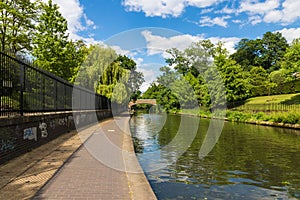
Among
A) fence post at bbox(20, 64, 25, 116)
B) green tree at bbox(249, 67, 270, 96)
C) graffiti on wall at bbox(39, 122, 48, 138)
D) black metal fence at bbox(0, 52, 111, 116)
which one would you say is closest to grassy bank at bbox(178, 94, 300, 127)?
green tree at bbox(249, 67, 270, 96)

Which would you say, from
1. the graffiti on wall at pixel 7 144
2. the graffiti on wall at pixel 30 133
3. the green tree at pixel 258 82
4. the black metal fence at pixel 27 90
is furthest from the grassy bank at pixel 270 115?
the graffiti on wall at pixel 7 144

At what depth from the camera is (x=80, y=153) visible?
8.70 m

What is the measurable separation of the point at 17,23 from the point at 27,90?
78.3 feet

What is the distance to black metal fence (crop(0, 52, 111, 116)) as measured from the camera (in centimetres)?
719

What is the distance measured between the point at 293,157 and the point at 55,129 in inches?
407

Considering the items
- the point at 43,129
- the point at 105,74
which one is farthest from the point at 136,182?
the point at 105,74

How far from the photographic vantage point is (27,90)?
915 centimetres

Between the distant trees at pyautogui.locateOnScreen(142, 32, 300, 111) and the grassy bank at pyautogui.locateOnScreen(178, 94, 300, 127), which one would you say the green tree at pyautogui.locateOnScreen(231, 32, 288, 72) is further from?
the grassy bank at pyautogui.locateOnScreen(178, 94, 300, 127)

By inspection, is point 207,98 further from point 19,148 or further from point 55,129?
point 19,148

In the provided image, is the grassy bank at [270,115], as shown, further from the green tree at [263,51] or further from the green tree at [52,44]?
the green tree at [263,51]

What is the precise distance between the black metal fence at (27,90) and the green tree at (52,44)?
1023 centimetres

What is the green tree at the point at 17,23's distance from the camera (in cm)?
2768

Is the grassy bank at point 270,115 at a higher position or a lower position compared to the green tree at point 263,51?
lower

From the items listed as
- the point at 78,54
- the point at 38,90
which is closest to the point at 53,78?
the point at 38,90
